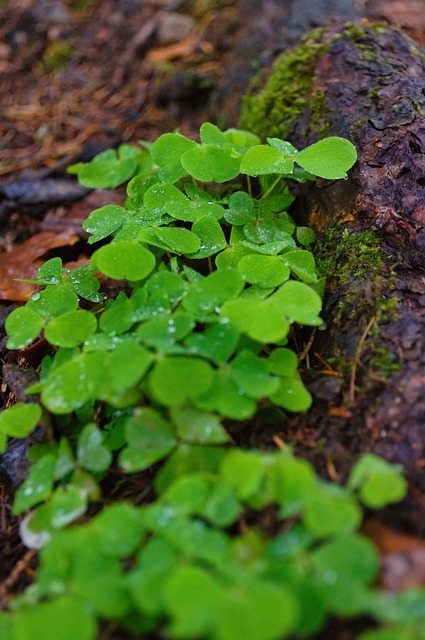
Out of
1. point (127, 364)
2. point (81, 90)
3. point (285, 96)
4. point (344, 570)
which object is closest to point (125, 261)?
point (127, 364)

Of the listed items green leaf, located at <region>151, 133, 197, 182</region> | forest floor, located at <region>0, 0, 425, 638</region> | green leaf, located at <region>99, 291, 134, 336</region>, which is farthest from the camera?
forest floor, located at <region>0, 0, 425, 638</region>

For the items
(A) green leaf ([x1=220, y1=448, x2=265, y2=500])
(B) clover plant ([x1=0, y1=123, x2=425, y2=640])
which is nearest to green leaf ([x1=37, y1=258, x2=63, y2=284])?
(B) clover plant ([x1=0, y1=123, x2=425, y2=640])

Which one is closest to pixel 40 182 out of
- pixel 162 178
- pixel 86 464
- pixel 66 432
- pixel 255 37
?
pixel 162 178

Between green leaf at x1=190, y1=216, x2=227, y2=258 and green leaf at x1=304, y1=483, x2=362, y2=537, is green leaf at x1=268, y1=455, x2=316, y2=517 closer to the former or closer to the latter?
green leaf at x1=304, y1=483, x2=362, y2=537

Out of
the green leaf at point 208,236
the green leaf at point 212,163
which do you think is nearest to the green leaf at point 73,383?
the green leaf at point 208,236

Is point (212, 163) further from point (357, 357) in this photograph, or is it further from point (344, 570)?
point (344, 570)

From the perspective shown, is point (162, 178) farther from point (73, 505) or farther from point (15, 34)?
point (15, 34)
